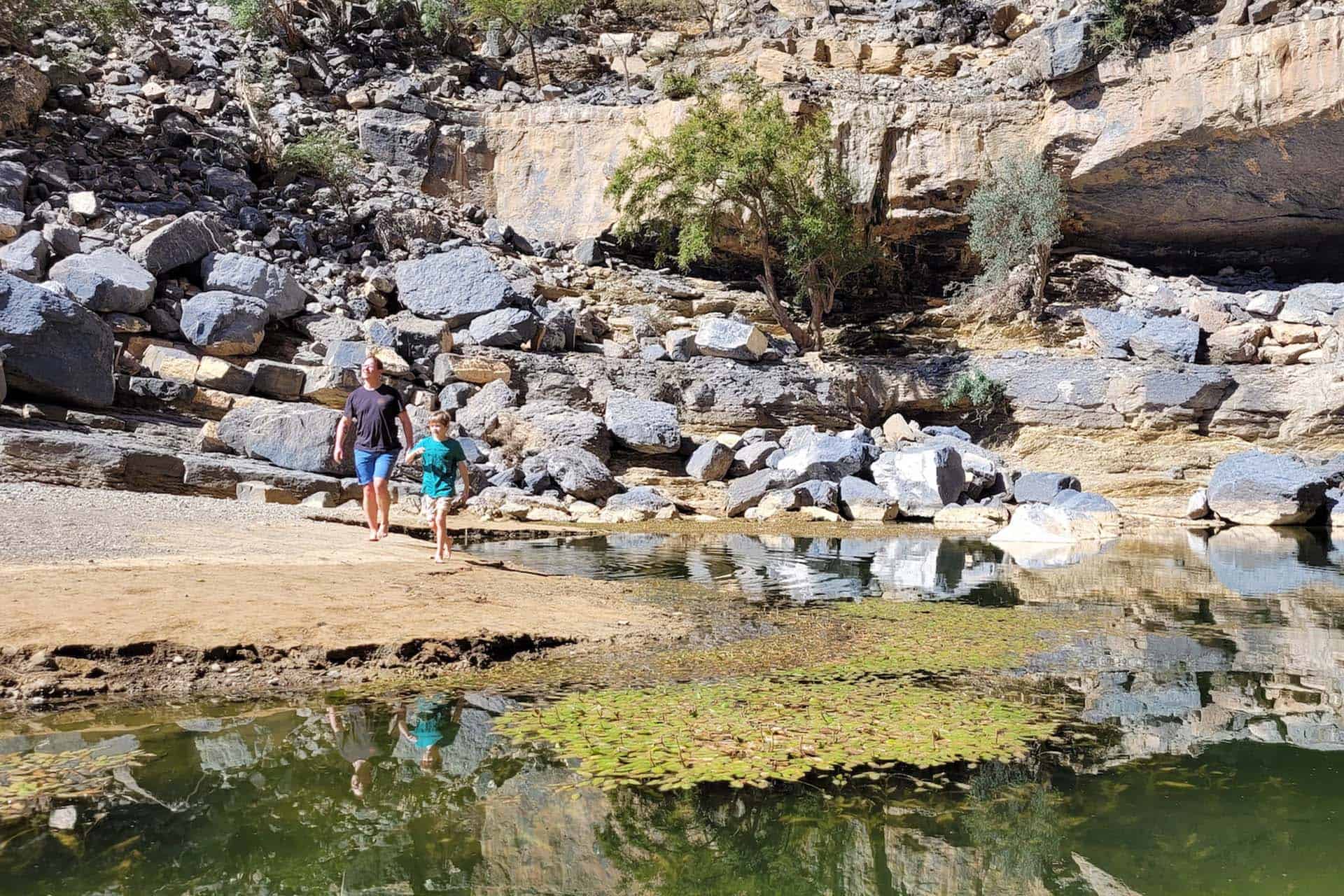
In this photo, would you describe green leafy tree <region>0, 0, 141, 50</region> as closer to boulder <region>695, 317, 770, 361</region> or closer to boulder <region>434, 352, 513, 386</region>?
boulder <region>434, 352, 513, 386</region>

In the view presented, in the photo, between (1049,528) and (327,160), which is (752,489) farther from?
(327,160)

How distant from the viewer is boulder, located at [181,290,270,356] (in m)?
18.1

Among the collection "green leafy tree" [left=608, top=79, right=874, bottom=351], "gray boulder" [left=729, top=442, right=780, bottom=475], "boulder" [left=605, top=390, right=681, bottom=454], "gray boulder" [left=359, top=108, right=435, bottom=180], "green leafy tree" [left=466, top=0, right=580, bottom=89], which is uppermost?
"green leafy tree" [left=466, top=0, right=580, bottom=89]

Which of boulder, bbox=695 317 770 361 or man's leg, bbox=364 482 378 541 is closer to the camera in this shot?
man's leg, bbox=364 482 378 541

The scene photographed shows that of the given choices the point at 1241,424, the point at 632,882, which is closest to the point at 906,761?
the point at 632,882

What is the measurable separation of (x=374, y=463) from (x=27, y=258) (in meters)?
12.2

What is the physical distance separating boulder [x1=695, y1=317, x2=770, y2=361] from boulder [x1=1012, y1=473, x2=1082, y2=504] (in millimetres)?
7143

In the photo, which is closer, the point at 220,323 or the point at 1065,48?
the point at 220,323

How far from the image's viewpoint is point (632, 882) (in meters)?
2.79

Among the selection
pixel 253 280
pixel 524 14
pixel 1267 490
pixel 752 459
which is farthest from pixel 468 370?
pixel 524 14

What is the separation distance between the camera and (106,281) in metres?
17.5

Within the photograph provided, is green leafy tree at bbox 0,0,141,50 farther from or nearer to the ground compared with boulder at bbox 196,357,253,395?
farther from the ground

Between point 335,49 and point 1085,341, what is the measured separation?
25203 mm

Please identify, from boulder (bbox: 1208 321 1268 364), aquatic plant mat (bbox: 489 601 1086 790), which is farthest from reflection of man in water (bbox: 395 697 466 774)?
boulder (bbox: 1208 321 1268 364)
